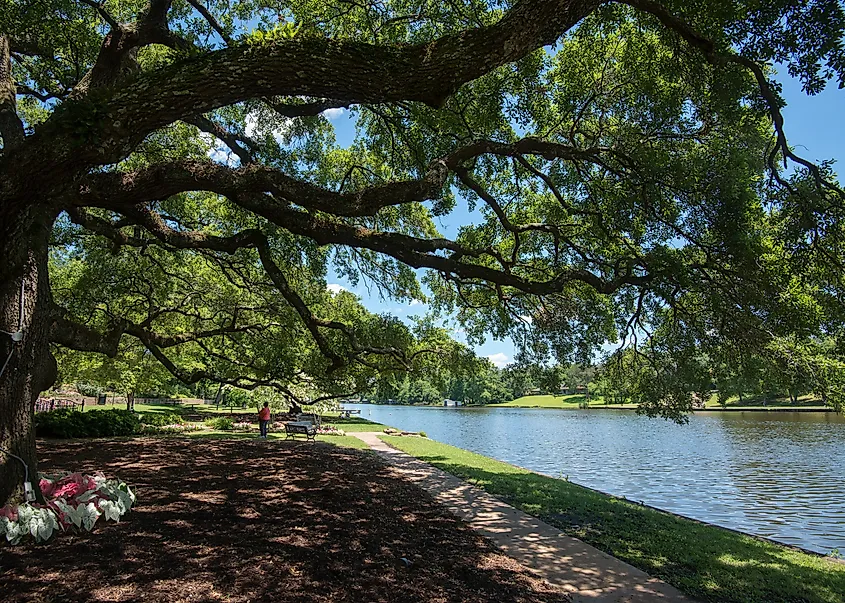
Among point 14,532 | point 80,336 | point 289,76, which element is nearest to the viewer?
point 289,76

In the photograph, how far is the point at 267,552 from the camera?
4891 mm

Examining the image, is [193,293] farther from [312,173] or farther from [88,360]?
[88,360]

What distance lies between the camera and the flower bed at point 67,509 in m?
4.68

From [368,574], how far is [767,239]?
641cm

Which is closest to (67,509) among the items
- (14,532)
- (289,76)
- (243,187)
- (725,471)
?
(14,532)

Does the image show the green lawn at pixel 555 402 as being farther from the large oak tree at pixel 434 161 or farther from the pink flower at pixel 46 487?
the pink flower at pixel 46 487

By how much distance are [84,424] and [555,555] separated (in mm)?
16786

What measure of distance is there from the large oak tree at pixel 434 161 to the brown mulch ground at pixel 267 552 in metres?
1.63

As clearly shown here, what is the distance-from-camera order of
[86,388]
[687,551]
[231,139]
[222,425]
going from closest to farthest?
[687,551] → [231,139] → [222,425] → [86,388]

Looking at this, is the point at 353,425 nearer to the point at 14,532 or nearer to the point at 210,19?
the point at 210,19

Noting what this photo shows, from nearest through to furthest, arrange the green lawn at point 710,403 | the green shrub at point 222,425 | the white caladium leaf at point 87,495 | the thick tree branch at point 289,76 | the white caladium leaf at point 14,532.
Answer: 1. the thick tree branch at point 289,76
2. the white caladium leaf at point 14,532
3. the white caladium leaf at point 87,495
4. the green shrub at point 222,425
5. the green lawn at point 710,403

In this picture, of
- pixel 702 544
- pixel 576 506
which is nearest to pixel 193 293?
pixel 576 506

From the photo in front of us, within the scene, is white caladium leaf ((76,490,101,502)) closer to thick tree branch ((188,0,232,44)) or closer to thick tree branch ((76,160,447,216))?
thick tree branch ((76,160,447,216))

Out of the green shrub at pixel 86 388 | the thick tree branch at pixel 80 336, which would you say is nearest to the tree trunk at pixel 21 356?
the thick tree branch at pixel 80 336
